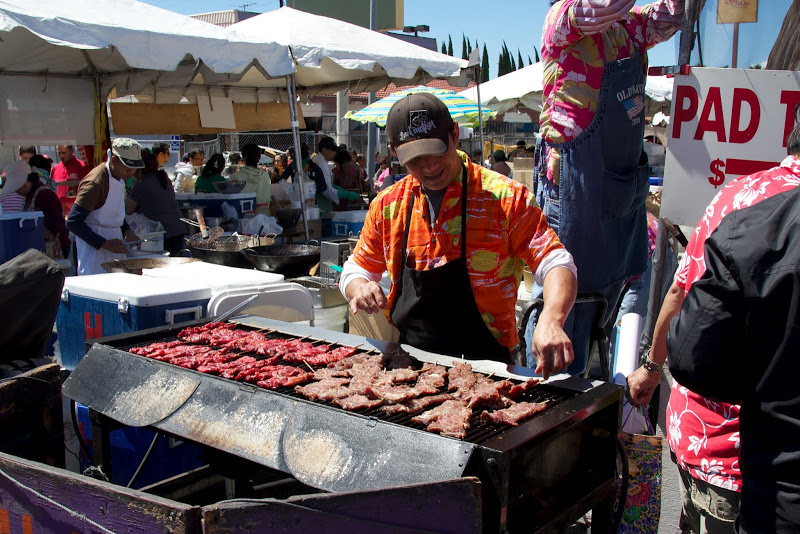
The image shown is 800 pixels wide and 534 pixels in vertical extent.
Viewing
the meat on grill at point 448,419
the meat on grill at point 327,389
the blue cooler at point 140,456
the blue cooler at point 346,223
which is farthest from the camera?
the blue cooler at point 346,223

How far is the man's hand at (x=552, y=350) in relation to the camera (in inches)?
95.2

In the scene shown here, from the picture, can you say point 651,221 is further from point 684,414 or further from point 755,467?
point 755,467

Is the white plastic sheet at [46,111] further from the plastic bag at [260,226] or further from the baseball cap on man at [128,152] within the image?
the baseball cap on man at [128,152]

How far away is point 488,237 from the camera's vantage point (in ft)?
9.58

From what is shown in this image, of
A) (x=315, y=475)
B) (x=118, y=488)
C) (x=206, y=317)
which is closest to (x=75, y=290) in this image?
(x=206, y=317)

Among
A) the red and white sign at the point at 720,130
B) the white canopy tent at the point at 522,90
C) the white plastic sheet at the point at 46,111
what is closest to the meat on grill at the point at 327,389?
the red and white sign at the point at 720,130

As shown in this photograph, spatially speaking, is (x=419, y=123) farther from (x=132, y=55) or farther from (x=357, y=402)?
(x=132, y=55)

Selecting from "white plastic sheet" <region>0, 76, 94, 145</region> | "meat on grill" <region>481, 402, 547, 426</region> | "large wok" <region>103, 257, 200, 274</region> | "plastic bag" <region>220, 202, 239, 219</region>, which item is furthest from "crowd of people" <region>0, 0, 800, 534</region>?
"white plastic sheet" <region>0, 76, 94, 145</region>

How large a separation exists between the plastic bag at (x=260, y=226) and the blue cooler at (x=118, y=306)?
554 centimetres

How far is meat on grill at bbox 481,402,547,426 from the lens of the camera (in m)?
2.26

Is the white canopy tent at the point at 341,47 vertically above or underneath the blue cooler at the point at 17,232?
above

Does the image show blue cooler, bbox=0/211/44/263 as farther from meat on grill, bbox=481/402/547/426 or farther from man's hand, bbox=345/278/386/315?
meat on grill, bbox=481/402/547/426

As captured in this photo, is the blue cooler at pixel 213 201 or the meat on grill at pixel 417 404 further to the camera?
the blue cooler at pixel 213 201

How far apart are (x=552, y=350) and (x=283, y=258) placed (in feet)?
13.9
